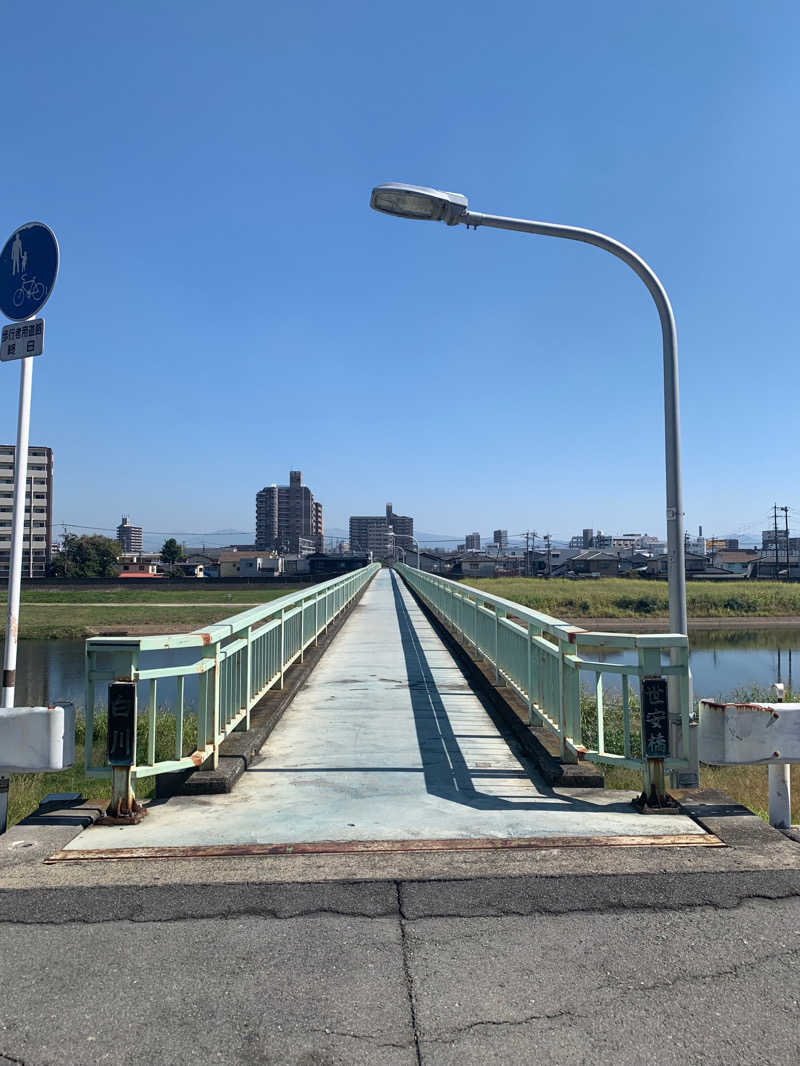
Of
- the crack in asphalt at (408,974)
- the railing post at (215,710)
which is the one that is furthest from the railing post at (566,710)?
the railing post at (215,710)

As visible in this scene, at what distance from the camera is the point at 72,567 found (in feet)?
309

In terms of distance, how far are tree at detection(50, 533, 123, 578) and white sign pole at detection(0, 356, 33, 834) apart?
313 feet

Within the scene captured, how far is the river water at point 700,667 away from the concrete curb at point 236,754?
910 cm

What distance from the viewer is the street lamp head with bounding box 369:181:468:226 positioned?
19.1ft

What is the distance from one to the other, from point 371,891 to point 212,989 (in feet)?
3.17

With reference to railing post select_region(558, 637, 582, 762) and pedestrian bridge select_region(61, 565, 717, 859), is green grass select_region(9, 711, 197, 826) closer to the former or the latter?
pedestrian bridge select_region(61, 565, 717, 859)

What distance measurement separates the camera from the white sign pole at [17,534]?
15.9 ft

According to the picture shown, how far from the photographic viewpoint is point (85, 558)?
96.8m

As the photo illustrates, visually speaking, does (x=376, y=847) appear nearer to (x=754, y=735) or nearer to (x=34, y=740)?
(x=34, y=740)

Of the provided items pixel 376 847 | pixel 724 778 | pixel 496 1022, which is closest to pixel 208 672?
pixel 376 847

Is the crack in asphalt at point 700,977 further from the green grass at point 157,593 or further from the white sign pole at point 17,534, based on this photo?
the green grass at point 157,593

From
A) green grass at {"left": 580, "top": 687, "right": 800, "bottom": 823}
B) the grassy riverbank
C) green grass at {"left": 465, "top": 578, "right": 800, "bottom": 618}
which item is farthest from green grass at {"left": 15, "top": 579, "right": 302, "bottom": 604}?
green grass at {"left": 580, "top": 687, "right": 800, "bottom": 823}

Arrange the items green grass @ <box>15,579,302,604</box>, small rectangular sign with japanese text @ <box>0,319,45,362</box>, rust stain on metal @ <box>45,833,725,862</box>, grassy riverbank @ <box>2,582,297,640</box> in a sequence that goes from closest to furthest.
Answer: rust stain on metal @ <box>45,833,725,862</box> < small rectangular sign with japanese text @ <box>0,319,45,362</box> < grassy riverbank @ <box>2,582,297,640</box> < green grass @ <box>15,579,302,604</box>

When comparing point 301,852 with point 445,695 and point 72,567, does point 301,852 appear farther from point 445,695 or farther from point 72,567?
point 72,567
